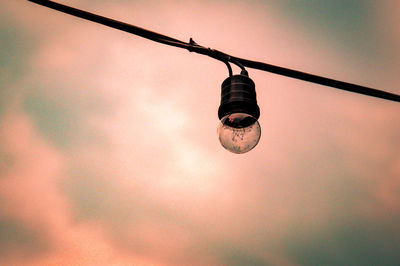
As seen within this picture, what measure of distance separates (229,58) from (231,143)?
2.47 feet

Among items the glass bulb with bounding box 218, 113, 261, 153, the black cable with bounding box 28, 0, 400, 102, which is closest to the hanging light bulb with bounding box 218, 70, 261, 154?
the glass bulb with bounding box 218, 113, 261, 153

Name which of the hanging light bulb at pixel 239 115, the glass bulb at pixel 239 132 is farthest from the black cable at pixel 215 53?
the glass bulb at pixel 239 132

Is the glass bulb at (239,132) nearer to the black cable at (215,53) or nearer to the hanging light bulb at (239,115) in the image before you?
the hanging light bulb at (239,115)

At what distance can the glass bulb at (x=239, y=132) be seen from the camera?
245 centimetres

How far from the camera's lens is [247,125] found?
96.8 inches

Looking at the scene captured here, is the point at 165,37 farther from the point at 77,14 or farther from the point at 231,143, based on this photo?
the point at 231,143

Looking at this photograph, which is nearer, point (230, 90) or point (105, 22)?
point (105, 22)

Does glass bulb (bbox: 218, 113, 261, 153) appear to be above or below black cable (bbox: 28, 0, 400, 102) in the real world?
below

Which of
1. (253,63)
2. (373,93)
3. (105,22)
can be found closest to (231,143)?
(253,63)

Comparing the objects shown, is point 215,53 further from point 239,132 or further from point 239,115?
point 239,132

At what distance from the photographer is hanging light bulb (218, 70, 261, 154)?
2297mm

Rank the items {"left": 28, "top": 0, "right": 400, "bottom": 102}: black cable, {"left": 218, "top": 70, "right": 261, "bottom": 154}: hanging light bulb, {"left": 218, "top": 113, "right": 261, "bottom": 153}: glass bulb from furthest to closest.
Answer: {"left": 218, "top": 113, "right": 261, "bottom": 153}: glass bulb
{"left": 218, "top": 70, "right": 261, "bottom": 154}: hanging light bulb
{"left": 28, "top": 0, "right": 400, "bottom": 102}: black cable

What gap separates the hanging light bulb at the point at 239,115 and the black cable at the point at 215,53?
0.20 m

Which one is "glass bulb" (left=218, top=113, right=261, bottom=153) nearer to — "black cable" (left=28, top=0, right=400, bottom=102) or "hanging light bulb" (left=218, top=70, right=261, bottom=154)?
"hanging light bulb" (left=218, top=70, right=261, bottom=154)
